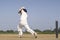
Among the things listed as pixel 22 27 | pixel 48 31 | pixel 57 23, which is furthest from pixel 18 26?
pixel 48 31

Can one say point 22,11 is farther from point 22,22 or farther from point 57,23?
point 57,23

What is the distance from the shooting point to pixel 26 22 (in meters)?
20.2

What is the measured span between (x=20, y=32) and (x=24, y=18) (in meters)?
1.19

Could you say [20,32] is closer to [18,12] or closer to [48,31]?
[18,12]

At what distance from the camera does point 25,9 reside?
68.4 ft

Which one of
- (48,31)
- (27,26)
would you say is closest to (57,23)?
(27,26)

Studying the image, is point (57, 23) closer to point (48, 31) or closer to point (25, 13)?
point (25, 13)

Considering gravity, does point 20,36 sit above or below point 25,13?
below

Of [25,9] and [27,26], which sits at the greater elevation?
[25,9]

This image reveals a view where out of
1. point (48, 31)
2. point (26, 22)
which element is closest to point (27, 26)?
point (26, 22)

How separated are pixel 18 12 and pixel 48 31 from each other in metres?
12.3

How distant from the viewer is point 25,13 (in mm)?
20453

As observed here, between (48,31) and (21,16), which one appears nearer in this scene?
(21,16)

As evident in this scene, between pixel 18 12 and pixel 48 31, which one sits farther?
pixel 48 31
